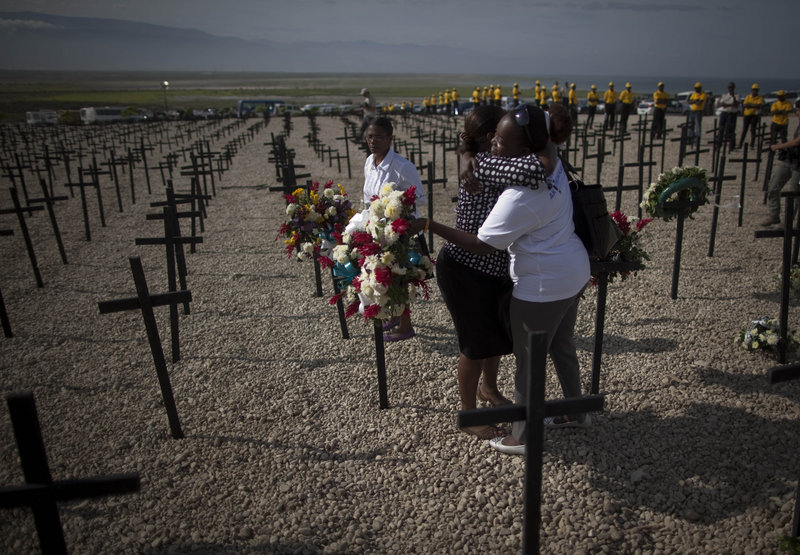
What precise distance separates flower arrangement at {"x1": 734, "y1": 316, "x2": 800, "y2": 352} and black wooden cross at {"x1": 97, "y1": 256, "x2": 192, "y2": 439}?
4.76 m

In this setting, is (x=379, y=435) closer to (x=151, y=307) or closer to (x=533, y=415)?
(x=151, y=307)

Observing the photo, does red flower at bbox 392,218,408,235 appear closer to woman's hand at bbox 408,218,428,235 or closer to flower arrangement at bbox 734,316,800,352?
woman's hand at bbox 408,218,428,235

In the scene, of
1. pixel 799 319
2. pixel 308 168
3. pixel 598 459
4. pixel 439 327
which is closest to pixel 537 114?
pixel 598 459

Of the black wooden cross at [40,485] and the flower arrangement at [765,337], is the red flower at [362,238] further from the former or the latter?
the flower arrangement at [765,337]

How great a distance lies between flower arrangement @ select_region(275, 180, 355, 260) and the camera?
17.5 ft

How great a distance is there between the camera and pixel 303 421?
437 cm

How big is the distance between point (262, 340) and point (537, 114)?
13.4 feet

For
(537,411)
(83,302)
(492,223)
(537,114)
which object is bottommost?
(83,302)

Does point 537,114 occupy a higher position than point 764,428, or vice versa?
point 537,114

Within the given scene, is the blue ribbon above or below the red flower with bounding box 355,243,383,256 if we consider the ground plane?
below

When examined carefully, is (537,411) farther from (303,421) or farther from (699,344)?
(699,344)

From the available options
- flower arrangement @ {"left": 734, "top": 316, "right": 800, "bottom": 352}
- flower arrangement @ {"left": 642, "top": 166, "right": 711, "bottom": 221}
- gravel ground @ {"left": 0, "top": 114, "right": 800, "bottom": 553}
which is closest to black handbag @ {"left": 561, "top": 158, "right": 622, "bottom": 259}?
gravel ground @ {"left": 0, "top": 114, "right": 800, "bottom": 553}

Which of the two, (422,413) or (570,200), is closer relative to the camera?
(570,200)

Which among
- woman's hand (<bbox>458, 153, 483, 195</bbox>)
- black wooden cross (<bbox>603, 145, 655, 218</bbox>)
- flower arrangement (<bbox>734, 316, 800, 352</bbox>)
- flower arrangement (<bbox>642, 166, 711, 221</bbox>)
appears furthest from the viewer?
black wooden cross (<bbox>603, 145, 655, 218</bbox>)
